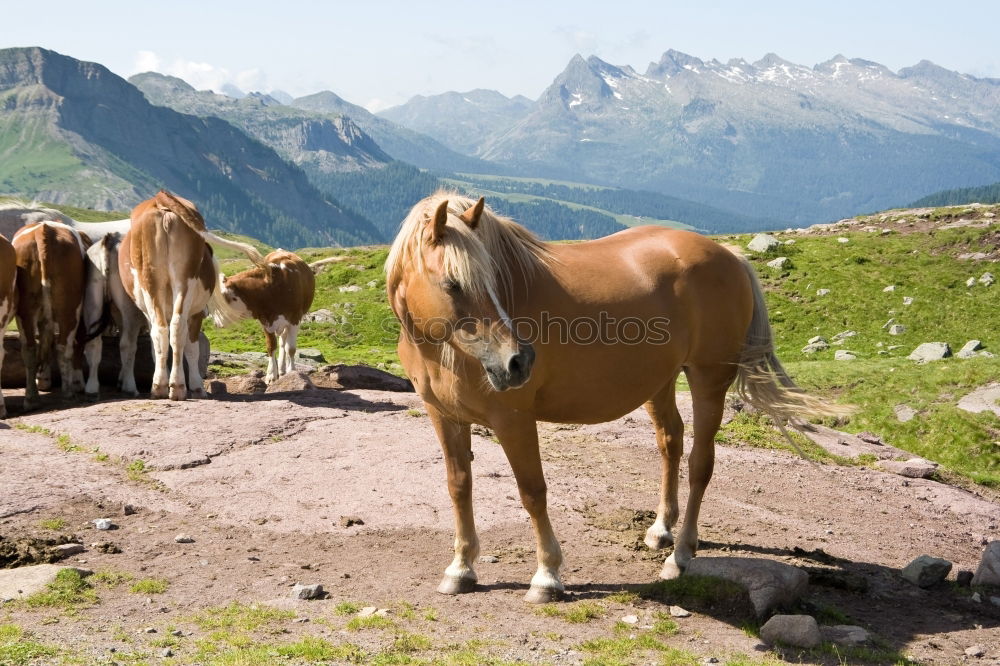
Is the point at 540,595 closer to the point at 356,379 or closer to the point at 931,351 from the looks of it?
the point at 356,379

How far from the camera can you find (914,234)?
40.0 meters

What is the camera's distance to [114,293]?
613 inches

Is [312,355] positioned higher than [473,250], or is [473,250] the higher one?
[473,250]

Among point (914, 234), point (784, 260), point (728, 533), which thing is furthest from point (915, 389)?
point (914, 234)

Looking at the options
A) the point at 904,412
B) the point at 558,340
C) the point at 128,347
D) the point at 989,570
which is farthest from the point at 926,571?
the point at 128,347

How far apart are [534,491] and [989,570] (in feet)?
16.8

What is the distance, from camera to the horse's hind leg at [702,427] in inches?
335

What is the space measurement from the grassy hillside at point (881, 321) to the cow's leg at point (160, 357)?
419 inches

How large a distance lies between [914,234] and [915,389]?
24190 millimetres

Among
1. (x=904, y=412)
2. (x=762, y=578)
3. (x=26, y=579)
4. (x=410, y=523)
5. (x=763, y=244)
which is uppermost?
(x=763, y=244)

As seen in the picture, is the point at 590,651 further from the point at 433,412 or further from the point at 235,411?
the point at 235,411

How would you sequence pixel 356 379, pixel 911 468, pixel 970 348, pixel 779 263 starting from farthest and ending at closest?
pixel 779 263
pixel 970 348
pixel 356 379
pixel 911 468

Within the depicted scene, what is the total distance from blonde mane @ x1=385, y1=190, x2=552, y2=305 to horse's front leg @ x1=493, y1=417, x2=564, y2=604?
1.13 m

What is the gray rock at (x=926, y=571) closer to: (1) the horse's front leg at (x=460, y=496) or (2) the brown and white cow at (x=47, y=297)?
(1) the horse's front leg at (x=460, y=496)
